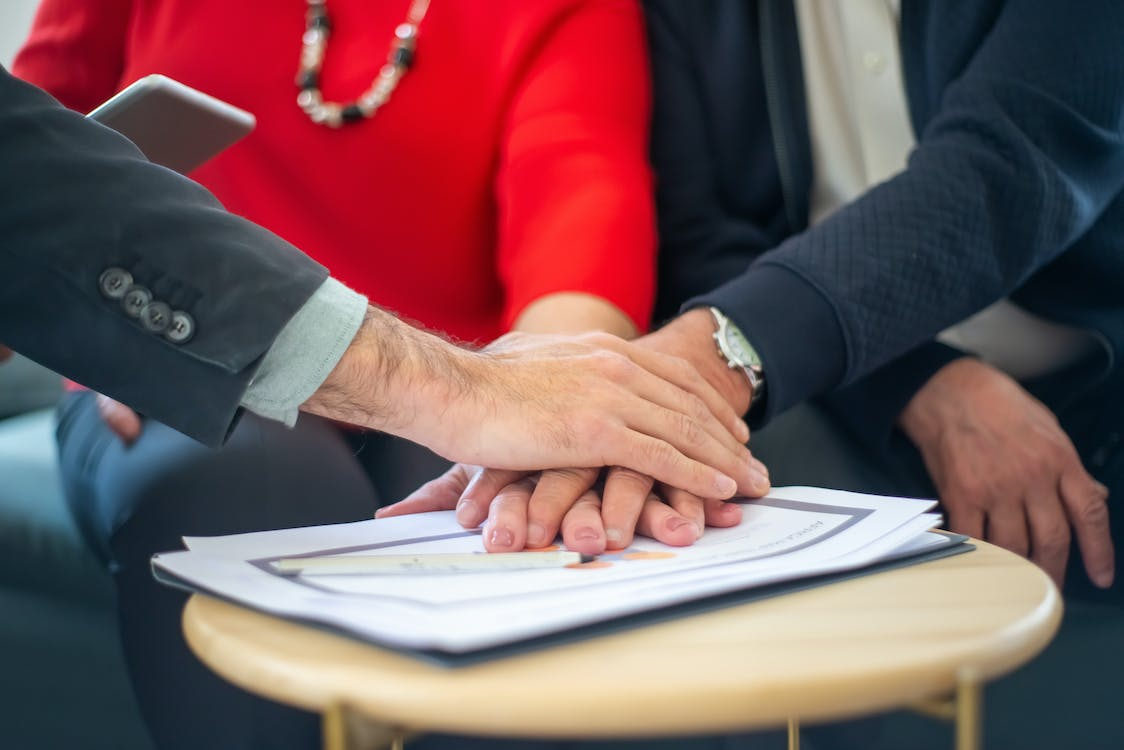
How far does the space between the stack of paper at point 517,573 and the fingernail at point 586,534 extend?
0.02 meters

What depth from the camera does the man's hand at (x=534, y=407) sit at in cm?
56

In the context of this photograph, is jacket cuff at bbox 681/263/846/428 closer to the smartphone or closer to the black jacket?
the black jacket

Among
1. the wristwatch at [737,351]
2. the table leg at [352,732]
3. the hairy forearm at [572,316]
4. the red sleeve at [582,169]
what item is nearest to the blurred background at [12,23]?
the red sleeve at [582,169]

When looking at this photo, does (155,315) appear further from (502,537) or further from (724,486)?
(724,486)

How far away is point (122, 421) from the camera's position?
2.84 feet

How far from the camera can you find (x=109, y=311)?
515 millimetres

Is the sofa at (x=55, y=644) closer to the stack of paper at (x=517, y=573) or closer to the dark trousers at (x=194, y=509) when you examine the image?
the dark trousers at (x=194, y=509)

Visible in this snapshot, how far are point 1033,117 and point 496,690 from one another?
78 centimetres

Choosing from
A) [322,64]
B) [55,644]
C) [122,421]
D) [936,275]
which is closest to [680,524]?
[936,275]

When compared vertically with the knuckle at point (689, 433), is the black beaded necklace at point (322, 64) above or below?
above

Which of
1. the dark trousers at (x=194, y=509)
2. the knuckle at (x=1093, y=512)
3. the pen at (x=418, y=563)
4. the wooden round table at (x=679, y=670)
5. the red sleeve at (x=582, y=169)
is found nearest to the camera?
the wooden round table at (x=679, y=670)

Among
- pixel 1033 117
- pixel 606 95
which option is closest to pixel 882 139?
pixel 1033 117

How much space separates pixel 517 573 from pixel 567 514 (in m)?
0.11

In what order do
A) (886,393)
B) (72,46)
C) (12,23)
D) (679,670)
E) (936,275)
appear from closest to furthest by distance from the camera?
(679,670) → (936,275) → (886,393) → (72,46) → (12,23)
